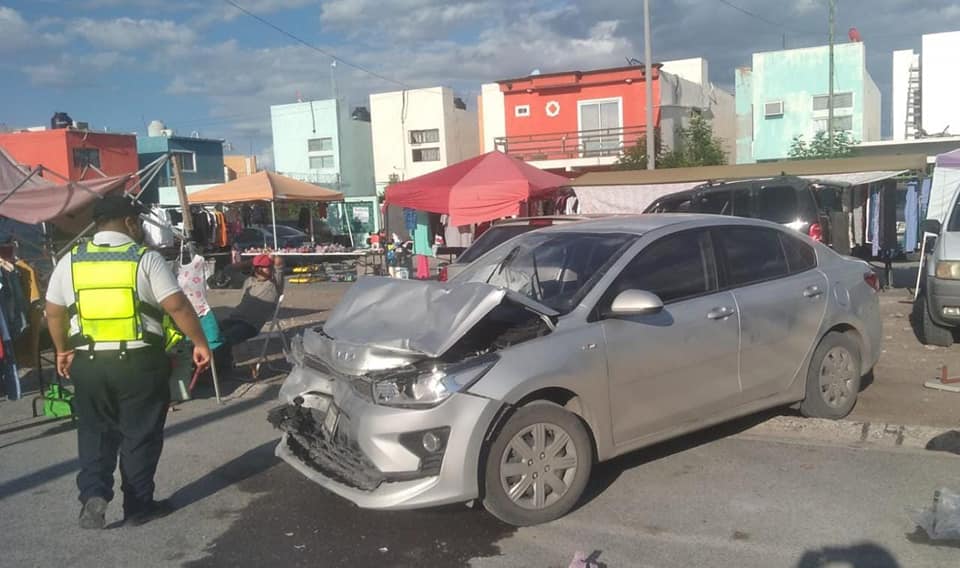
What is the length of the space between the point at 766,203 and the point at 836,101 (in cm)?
2574

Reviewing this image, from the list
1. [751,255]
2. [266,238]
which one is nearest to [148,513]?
[751,255]

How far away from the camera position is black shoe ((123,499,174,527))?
188 inches

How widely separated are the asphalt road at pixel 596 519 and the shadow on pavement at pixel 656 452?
0.05 feet

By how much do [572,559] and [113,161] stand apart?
37720 millimetres

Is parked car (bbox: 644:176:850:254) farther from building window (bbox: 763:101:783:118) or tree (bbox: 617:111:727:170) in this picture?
building window (bbox: 763:101:783:118)

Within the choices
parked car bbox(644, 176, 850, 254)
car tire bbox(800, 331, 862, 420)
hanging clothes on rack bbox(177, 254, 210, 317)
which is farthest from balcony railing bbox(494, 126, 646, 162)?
car tire bbox(800, 331, 862, 420)

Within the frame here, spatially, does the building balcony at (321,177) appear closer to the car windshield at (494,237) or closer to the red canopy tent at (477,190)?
the red canopy tent at (477,190)

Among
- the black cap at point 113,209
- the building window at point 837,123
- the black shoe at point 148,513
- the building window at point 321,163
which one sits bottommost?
the black shoe at point 148,513

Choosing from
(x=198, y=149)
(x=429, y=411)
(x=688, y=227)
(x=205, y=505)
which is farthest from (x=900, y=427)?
(x=198, y=149)

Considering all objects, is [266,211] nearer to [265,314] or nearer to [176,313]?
[265,314]

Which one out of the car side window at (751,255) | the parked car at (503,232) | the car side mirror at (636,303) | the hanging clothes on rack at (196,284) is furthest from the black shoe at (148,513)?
the parked car at (503,232)

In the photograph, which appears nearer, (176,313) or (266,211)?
(176,313)

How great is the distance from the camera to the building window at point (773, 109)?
34.8 meters

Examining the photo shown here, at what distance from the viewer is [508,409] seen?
441cm
